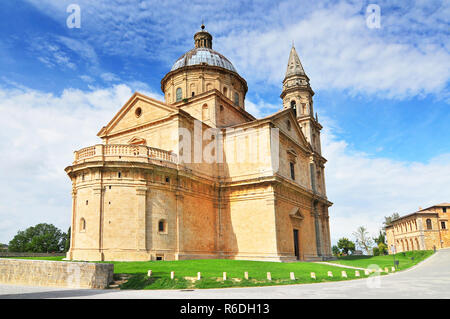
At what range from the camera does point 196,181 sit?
28.6 meters

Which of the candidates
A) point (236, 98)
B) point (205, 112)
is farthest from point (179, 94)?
point (236, 98)

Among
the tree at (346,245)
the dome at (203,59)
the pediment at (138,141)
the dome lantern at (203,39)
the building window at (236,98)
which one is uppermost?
the dome lantern at (203,39)

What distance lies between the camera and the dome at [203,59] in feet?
131

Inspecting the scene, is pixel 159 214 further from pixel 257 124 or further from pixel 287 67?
pixel 287 67

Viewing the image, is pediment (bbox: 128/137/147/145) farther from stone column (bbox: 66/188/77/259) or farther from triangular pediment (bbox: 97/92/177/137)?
stone column (bbox: 66/188/77/259)

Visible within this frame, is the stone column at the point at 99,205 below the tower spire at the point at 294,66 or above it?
below

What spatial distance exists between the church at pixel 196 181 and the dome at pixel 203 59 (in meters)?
0.18

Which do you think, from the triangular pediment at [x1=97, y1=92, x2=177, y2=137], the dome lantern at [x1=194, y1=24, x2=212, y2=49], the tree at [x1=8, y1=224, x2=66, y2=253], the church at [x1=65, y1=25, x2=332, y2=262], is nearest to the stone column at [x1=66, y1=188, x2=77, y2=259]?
the church at [x1=65, y1=25, x2=332, y2=262]

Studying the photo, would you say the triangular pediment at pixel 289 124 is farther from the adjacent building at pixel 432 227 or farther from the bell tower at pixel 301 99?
the adjacent building at pixel 432 227

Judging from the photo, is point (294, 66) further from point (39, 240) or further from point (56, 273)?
point (39, 240)

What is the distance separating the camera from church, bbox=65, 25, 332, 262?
24328 millimetres

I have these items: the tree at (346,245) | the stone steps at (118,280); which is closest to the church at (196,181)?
the stone steps at (118,280)

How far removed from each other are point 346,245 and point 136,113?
66014 mm

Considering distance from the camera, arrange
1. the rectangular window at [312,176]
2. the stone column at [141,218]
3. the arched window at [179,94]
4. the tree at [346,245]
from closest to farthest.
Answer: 1. the stone column at [141,218]
2. the arched window at [179,94]
3. the rectangular window at [312,176]
4. the tree at [346,245]
